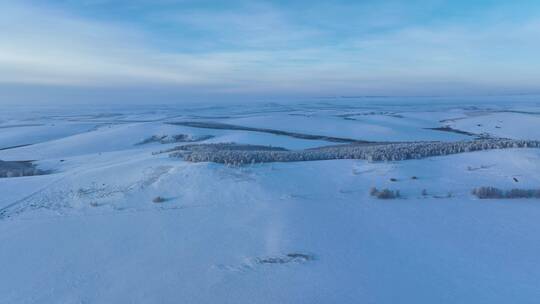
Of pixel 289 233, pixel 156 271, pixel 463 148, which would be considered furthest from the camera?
pixel 463 148

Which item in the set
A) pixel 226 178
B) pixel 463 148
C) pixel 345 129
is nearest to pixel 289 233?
pixel 226 178

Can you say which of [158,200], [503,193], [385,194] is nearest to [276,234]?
[385,194]

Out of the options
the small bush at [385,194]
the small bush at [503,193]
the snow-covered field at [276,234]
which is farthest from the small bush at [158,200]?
the small bush at [503,193]

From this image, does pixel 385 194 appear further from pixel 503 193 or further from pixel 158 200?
pixel 158 200

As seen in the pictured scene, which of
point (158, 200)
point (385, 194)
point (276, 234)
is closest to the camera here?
point (276, 234)

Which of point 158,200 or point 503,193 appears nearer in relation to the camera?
point 503,193

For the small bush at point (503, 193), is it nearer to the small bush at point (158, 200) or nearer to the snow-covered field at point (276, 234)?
the snow-covered field at point (276, 234)

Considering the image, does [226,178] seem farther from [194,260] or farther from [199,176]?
[194,260]

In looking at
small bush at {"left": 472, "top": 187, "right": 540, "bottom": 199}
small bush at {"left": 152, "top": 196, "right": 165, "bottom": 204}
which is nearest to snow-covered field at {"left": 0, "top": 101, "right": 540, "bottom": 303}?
small bush at {"left": 152, "top": 196, "right": 165, "bottom": 204}

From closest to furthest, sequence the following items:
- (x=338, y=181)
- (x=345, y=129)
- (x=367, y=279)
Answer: (x=367, y=279)
(x=338, y=181)
(x=345, y=129)
